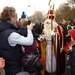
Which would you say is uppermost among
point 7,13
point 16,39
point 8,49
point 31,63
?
point 7,13

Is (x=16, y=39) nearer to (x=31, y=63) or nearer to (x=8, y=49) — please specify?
(x=8, y=49)

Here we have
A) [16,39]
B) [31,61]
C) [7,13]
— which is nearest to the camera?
[16,39]

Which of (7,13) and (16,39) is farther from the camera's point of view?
(7,13)

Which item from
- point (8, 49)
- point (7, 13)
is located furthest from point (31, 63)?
point (7, 13)

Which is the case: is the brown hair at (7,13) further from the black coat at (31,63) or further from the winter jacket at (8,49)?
the black coat at (31,63)

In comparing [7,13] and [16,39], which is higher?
[7,13]

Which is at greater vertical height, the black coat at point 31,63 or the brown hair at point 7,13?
the brown hair at point 7,13

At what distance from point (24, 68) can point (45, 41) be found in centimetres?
254

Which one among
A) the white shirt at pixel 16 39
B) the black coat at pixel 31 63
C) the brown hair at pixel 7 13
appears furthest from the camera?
the black coat at pixel 31 63

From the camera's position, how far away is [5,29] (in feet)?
12.7

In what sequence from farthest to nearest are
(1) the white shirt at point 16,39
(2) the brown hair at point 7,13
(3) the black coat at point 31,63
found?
(3) the black coat at point 31,63 < (2) the brown hair at point 7,13 < (1) the white shirt at point 16,39

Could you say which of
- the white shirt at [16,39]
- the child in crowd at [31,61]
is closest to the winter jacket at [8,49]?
the white shirt at [16,39]

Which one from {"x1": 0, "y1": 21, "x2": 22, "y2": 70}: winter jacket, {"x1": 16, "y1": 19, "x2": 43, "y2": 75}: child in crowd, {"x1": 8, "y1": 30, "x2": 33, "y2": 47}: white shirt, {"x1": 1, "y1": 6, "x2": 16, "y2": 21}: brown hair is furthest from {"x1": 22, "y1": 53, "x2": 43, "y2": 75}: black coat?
{"x1": 1, "y1": 6, "x2": 16, "y2": 21}: brown hair

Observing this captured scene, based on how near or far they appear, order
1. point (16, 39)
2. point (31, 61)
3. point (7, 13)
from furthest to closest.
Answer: point (31, 61)
point (7, 13)
point (16, 39)
